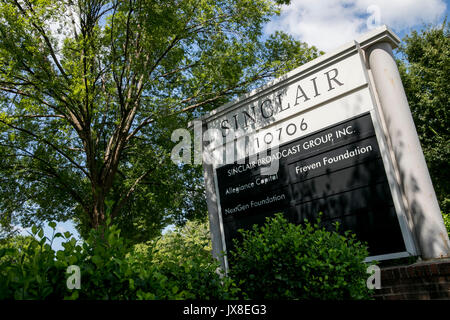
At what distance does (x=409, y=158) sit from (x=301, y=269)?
2.87 metres

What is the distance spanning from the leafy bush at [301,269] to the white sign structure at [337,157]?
1623 millimetres

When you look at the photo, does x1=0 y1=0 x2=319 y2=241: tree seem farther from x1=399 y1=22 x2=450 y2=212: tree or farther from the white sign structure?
x1=399 y1=22 x2=450 y2=212: tree

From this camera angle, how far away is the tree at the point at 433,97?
1928 centimetres

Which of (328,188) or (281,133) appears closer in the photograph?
(328,188)

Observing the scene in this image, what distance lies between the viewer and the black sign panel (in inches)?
202

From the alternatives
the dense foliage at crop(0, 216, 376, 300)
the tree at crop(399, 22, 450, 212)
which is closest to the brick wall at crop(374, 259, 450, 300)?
the dense foliage at crop(0, 216, 376, 300)

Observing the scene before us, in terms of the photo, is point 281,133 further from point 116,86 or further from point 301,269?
point 116,86

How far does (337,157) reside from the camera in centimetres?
568

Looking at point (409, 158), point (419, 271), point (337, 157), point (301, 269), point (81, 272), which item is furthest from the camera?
point (337, 157)

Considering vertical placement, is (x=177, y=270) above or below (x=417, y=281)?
above

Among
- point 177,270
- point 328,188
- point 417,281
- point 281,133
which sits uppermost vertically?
point 281,133

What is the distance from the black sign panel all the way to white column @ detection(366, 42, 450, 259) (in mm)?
299

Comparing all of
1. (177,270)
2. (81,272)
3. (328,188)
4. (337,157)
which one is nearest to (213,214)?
(328,188)

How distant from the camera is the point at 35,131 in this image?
12.5 metres
